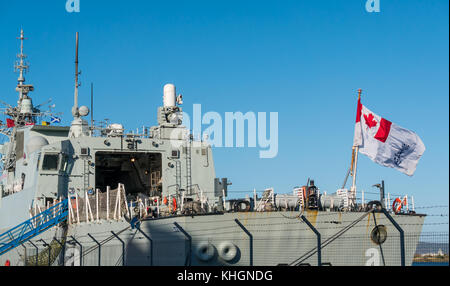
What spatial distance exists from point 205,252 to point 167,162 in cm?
944

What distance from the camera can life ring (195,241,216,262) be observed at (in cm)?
1992

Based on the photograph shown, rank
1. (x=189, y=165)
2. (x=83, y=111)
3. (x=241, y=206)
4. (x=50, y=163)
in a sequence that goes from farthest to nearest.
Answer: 1. (x=83, y=111)
2. (x=189, y=165)
3. (x=50, y=163)
4. (x=241, y=206)

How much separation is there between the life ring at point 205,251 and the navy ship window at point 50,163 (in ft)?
34.7

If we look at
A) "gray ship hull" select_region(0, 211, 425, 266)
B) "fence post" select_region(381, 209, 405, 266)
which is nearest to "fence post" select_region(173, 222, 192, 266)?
"gray ship hull" select_region(0, 211, 425, 266)

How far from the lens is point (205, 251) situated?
19984 millimetres

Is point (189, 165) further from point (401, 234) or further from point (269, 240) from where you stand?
point (401, 234)

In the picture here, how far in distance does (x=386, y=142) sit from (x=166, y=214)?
27.1 ft

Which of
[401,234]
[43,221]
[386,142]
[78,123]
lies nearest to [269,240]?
[401,234]

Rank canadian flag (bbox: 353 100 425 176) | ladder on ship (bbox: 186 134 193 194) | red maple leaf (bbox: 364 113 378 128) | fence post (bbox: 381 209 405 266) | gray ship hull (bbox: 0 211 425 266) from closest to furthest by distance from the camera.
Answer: gray ship hull (bbox: 0 211 425 266) → fence post (bbox: 381 209 405 266) → canadian flag (bbox: 353 100 425 176) → red maple leaf (bbox: 364 113 378 128) → ladder on ship (bbox: 186 134 193 194)

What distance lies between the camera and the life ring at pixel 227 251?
20.0 meters

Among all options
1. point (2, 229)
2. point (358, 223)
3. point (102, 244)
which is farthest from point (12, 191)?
point (358, 223)

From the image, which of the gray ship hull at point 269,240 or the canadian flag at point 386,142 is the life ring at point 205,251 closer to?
the gray ship hull at point 269,240

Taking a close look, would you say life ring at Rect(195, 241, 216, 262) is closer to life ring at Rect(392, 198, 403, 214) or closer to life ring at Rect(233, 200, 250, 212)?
life ring at Rect(233, 200, 250, 212)

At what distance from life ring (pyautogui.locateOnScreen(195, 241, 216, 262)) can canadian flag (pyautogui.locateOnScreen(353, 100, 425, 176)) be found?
22.1ft
